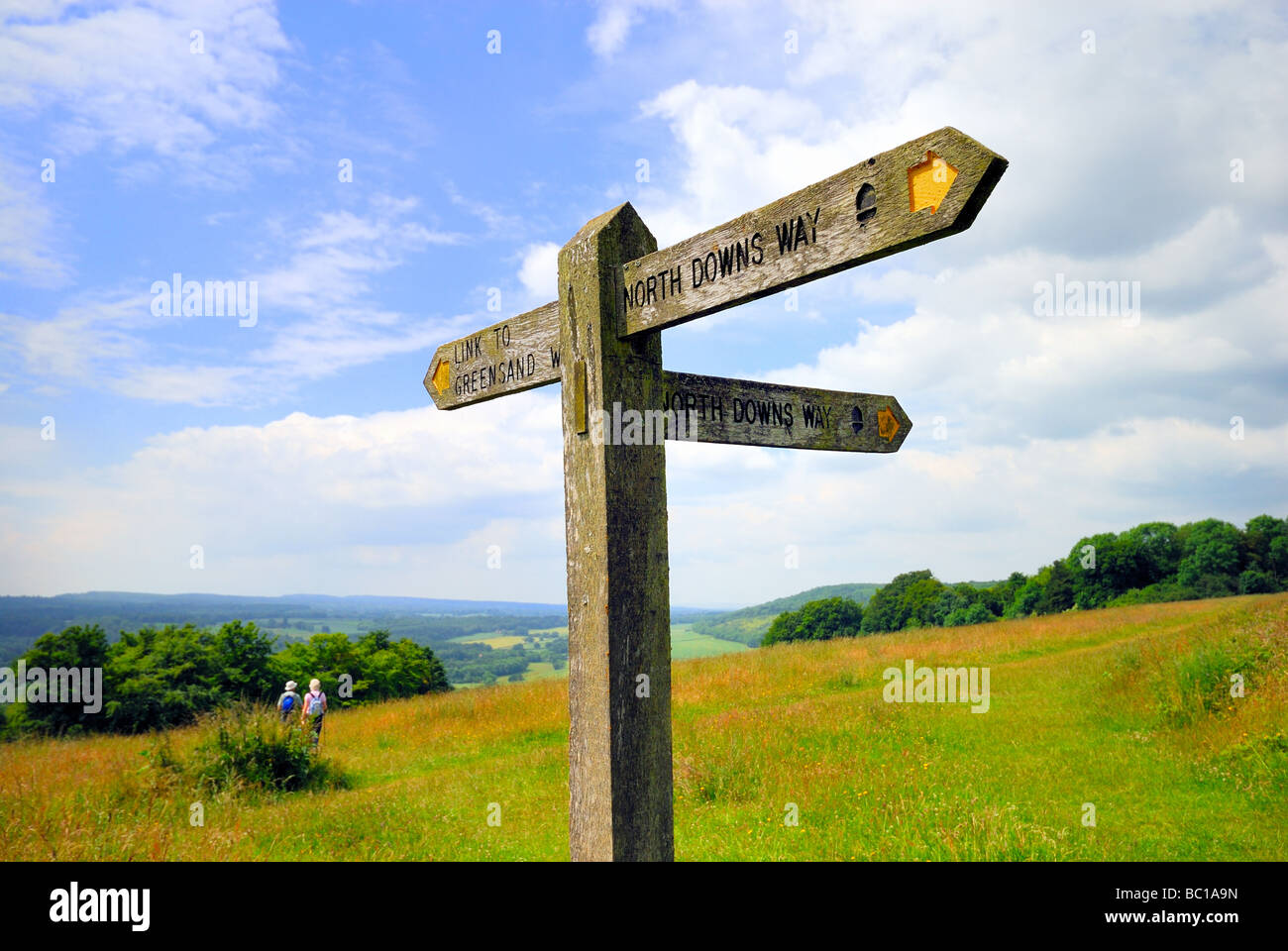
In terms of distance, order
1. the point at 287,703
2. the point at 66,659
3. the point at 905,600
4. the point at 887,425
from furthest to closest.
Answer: the point at 905,600
the point at 66,659
the point at 287,703
the point at 887,425

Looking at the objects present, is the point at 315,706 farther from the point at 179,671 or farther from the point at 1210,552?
the point at 1210,552

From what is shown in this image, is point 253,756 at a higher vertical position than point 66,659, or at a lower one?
higher

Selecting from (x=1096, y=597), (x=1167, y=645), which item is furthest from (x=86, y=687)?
(x=1096, y=597)

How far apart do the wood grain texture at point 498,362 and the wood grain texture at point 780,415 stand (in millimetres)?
484

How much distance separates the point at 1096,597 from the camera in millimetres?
40719

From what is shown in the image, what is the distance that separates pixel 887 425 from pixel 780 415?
0.61 metres

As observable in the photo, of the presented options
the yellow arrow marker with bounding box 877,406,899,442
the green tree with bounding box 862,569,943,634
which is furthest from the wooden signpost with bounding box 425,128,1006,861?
the green tree with bounding box 862,569,943,634

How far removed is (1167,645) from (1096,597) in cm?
3483

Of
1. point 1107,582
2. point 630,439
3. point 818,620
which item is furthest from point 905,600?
point 630,439

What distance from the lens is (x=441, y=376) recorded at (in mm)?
3375

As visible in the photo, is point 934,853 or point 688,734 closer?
point 934,853

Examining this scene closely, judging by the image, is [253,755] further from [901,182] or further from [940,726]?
[901,182]
